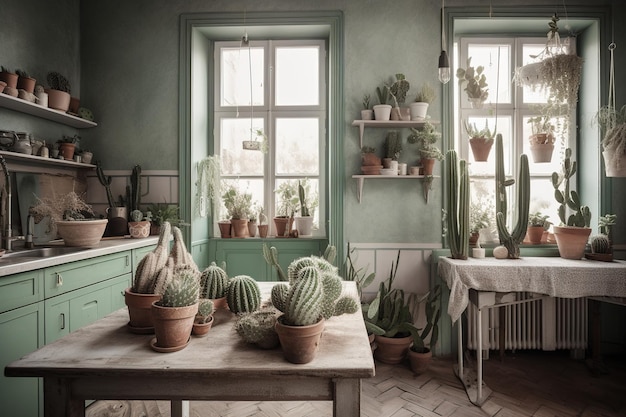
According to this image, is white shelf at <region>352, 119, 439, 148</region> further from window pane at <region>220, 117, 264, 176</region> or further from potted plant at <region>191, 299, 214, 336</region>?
potted plant at <region>191, 299, 214, 336</region>

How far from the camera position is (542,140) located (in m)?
3.09

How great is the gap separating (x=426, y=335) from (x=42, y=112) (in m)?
3.70

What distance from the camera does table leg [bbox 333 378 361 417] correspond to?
3.07 ft

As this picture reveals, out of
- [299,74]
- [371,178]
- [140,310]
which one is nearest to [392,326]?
[371,178]

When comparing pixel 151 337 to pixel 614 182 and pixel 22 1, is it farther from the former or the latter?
pixel 614 182

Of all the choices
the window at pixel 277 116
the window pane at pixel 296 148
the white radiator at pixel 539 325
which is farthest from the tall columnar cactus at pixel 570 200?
the window pane at pixel 296 148

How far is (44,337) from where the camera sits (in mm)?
1946

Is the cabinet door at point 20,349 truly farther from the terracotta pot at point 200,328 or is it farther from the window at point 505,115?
the window at point 505,115

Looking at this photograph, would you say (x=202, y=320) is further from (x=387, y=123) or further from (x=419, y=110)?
(x=419, y=110)

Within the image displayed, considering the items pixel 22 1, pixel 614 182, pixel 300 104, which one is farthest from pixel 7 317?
pixel 614 182

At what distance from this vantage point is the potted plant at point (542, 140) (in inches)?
121

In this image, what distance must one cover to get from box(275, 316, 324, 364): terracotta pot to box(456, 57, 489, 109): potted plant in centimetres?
298

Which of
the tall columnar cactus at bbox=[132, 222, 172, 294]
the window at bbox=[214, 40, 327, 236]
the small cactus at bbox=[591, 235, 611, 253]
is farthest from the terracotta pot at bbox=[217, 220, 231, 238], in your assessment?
the small cactus at bbox=[591, 235, 611, 253]

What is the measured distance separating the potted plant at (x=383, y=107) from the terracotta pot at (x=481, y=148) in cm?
86
